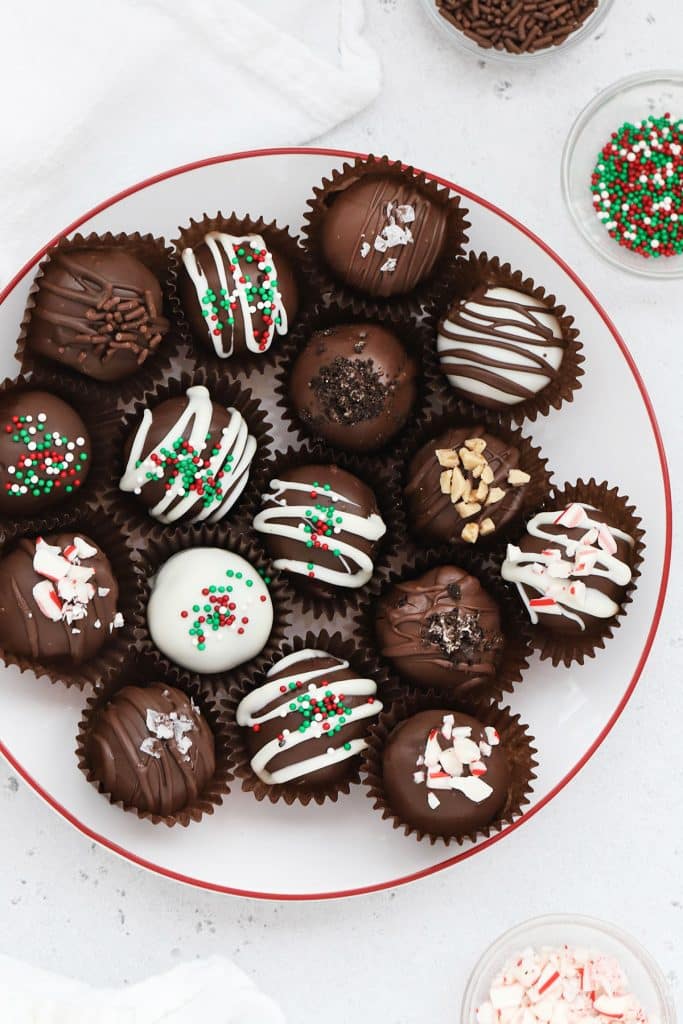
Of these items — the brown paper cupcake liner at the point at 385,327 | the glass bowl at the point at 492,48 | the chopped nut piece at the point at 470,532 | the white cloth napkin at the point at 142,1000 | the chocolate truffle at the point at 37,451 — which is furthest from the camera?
the glass bowl at the point at 492,48

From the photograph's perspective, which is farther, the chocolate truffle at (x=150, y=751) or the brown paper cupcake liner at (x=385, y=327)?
the brown paper cupcake liner at (x=385, y=327)

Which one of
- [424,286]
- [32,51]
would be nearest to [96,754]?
[424,286]

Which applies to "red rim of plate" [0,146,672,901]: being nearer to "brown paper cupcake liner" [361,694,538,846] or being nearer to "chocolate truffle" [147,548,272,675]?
"brown paper cupcake liner" [361,694,538,846]

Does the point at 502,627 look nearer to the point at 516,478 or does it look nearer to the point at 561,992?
the point at 516,478

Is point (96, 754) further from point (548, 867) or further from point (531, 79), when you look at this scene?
point (531, 79)

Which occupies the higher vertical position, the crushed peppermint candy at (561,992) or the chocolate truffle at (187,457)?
the chocolate truffle at (187,457)

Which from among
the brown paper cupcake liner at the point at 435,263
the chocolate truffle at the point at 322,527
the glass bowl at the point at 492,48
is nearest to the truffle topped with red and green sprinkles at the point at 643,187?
the glass bowl at the point at 492,48

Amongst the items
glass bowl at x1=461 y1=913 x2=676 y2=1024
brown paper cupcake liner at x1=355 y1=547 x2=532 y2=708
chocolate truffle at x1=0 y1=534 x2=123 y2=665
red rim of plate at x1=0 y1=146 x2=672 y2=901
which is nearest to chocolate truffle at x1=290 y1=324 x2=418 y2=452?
brown paper cupcake liner at x1=355 y1=547 x2=532 y2=708

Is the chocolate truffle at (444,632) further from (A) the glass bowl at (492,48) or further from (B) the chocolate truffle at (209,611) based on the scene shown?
(A) the glass bowl at (492,48)

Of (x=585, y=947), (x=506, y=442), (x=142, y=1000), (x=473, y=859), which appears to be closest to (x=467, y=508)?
(x=506, y=442)
